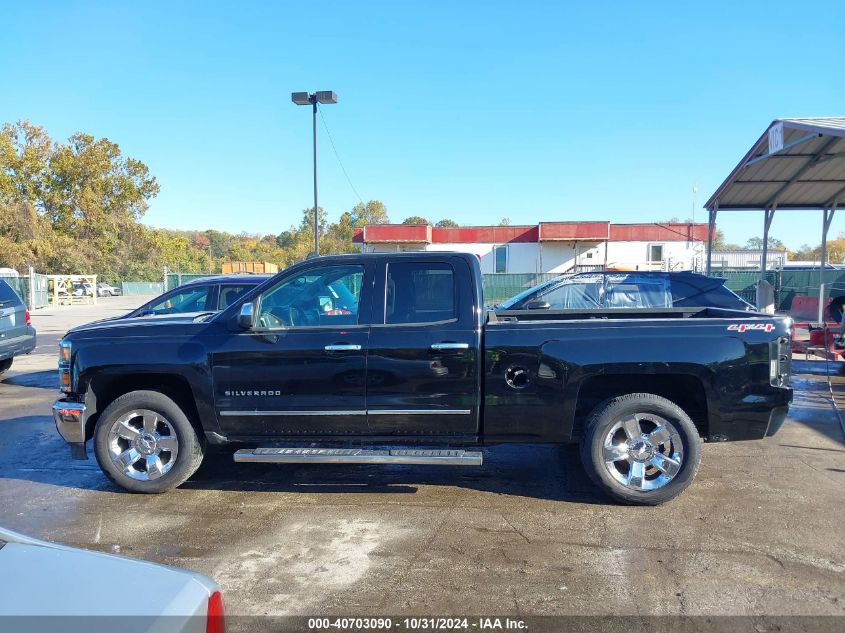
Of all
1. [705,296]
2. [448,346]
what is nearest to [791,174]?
[705,296]

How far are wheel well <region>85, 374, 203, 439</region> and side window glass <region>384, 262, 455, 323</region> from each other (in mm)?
1840

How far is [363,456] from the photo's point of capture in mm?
4707

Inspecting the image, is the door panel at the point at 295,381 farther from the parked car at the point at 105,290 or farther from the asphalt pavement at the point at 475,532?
the parked car at the point at 105,290

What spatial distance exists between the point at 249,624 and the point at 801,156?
48.7 ft

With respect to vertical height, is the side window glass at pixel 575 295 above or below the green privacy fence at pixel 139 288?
above

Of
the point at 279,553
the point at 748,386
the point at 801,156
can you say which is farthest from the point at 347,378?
the point at 801,156

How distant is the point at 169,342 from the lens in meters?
5.04

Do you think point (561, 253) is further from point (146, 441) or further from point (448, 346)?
point (146, 441)

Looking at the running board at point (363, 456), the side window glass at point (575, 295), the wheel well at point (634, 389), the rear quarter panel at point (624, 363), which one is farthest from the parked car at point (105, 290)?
the wheel well at point (634, 389)

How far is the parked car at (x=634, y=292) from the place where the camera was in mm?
9945

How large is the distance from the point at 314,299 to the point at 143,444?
1862 mm

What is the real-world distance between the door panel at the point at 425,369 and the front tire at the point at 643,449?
3.18 ft

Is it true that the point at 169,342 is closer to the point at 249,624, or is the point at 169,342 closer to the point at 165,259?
the point at 249,624

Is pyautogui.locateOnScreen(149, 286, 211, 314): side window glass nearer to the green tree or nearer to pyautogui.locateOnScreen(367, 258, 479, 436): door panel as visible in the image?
pyautogui.locateOnScreen(367, 258, 479, 436): door panel
